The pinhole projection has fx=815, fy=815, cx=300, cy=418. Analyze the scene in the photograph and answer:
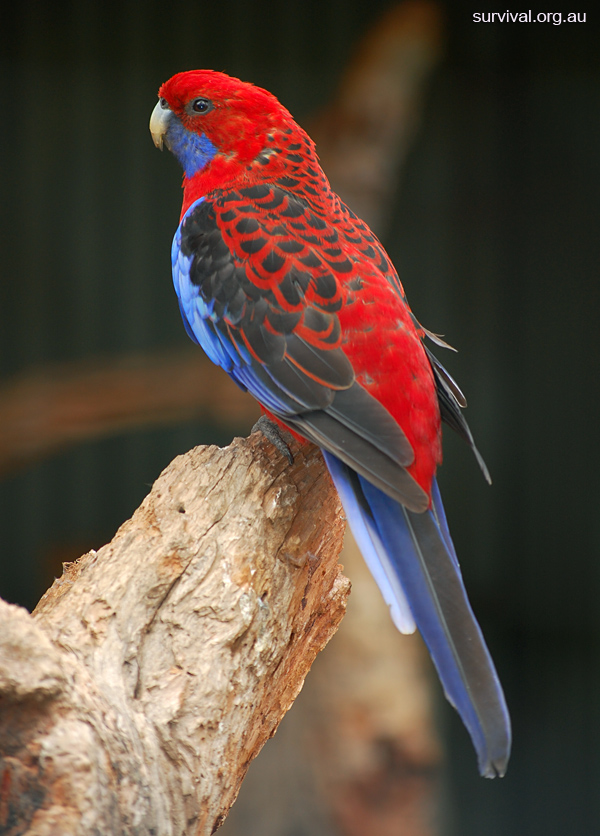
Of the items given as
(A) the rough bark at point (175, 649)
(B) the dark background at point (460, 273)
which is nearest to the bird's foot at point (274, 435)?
(A) the rough bark at point (175, 649)

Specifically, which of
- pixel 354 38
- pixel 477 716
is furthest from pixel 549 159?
pixel 477 716

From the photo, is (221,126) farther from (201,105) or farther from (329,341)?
(329,341)

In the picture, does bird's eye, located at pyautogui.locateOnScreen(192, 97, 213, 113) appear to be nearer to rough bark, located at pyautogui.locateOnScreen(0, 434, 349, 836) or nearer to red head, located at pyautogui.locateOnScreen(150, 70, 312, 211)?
red head, located at pyautogui.locateOnScreen(150, 70, 312, 211)

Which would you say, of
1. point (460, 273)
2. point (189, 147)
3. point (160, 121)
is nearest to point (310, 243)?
point (189, 147)

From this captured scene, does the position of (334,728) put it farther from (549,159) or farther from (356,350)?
(549,159)

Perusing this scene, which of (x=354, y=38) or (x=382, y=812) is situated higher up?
(x=354, y=38)

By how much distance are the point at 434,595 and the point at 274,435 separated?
63 centimetres

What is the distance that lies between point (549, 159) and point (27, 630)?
4.31 meters

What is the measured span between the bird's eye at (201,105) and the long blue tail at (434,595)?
1.18 m

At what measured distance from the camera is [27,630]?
1.42 meters

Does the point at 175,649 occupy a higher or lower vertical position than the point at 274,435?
lower

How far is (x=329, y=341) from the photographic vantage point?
1.91 m

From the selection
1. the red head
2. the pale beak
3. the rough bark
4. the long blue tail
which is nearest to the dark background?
the pale beak

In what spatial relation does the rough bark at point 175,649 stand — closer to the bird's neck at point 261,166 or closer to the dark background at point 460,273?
the bird's neck at point 261,166
